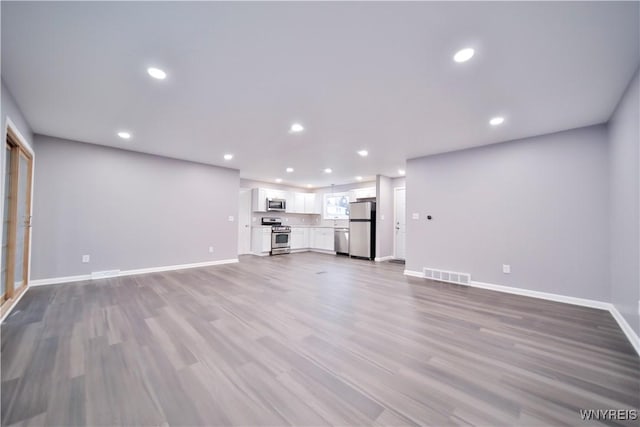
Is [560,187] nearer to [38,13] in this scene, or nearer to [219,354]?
[219,354]

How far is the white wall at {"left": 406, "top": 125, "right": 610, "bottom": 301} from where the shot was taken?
3.16 meters

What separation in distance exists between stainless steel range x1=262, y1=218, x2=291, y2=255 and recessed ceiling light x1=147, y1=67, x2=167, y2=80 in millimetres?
5496

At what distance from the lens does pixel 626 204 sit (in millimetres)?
2400

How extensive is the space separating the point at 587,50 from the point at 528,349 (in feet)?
7.87

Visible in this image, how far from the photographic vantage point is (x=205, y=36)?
5.75 ft

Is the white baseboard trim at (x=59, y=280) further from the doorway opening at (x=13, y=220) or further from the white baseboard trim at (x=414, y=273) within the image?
the white baseboard trim at (x=414, y=273)

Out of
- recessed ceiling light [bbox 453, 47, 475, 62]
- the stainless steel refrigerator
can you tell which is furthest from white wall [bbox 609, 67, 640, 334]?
the stainless steel refrigerator

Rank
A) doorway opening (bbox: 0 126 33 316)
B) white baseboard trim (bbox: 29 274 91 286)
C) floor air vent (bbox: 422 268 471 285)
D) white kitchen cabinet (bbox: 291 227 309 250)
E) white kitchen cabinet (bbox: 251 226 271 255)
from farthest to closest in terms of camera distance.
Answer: white kitchen cabinet (bbox: 291 227 309 250) < white kitchen cabinet (bbox: 251 226 271 255) < floor air vent (bbox: 422 268 471 285) < white baseboard trim (bbox: 29 274 91 286) < doorway opening (bbox: 0 126 33 316)

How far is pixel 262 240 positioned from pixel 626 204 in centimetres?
692

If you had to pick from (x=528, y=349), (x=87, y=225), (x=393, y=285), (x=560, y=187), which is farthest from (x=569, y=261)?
(x=87, y=225)

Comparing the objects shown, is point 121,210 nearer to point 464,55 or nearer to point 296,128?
point 296,128

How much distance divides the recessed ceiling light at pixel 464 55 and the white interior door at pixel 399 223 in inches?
198

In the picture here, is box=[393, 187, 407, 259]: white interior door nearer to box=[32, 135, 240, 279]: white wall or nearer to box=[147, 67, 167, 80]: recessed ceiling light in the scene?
box=[32, 135, 240, 279]: white wall

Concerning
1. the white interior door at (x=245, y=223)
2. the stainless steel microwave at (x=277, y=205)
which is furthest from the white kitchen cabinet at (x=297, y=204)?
the white interior door at (x=245, y=223)
